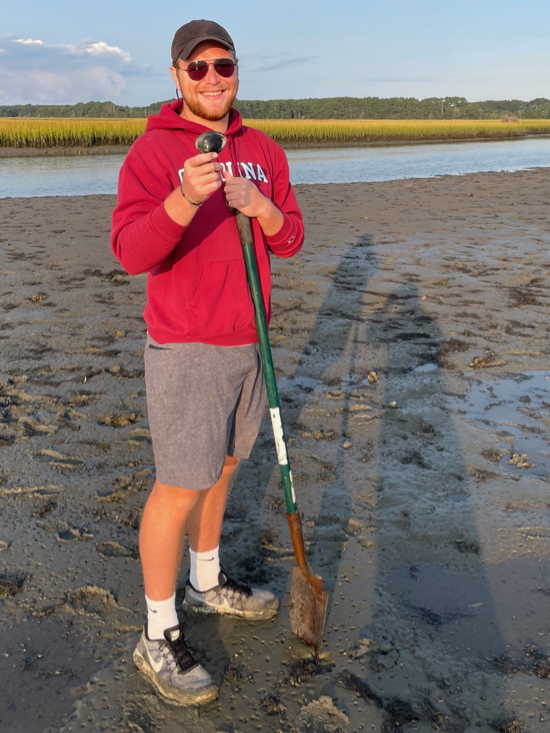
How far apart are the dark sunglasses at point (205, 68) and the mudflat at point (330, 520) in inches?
74.2

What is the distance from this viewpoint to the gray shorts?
2.07m

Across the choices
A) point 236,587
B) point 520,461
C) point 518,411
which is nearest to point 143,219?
point 236,587

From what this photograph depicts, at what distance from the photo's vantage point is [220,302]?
2092 mm

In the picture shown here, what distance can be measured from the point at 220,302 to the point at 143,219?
0.36 m

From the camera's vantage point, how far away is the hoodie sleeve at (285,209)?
7.41 ft

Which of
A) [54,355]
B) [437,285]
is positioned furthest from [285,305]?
[54,355]

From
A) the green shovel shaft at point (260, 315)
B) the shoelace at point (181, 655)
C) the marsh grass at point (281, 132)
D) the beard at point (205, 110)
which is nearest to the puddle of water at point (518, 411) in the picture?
the green shovel shaft at point (260, 315)

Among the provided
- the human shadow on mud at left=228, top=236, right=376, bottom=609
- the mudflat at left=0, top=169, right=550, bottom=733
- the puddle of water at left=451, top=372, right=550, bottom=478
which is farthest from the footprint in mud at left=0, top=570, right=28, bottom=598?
the puddle of water at left=451, top=372, right=550, bottom=478

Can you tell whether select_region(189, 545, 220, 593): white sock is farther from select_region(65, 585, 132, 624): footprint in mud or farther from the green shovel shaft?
the green shovel shaft

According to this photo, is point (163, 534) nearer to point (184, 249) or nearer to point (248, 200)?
point (184, 249)

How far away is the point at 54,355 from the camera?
5113 millimetres

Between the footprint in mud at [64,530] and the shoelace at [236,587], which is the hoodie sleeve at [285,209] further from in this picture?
the footprint in mud at [64,530]

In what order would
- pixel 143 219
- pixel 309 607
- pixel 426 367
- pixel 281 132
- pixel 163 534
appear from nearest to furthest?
pixel 143 219 → pixel 163 534 → pixel 309 607 → pixel 426 367 → pixel 281 132

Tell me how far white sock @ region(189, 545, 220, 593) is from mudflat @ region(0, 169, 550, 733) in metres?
0.13
